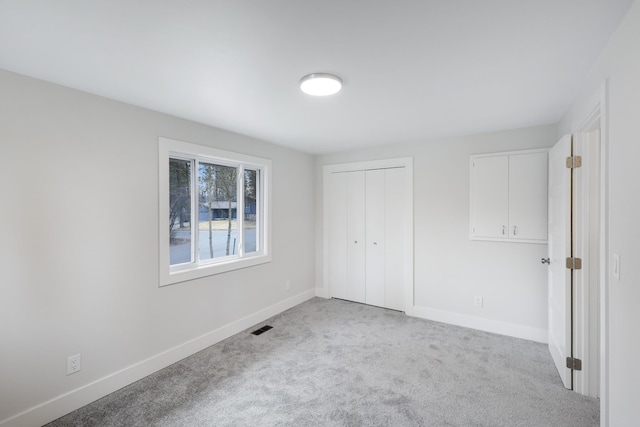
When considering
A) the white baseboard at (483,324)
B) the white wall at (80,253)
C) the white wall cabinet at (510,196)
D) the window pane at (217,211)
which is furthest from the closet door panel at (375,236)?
the white wall at (80,253)

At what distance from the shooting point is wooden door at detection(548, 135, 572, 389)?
225cm

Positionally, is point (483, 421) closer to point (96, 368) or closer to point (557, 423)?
point (557, 423)

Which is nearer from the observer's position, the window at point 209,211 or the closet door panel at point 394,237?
the window at point 209,211

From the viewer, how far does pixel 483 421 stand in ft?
6.34

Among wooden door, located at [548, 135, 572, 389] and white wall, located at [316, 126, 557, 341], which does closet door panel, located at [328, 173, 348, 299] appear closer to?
white wall, located at [316, 126, 557, 341]

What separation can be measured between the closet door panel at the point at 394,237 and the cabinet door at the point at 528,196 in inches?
49.0

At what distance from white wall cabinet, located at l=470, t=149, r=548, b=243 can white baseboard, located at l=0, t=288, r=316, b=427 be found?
3.00m

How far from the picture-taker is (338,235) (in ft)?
14.9

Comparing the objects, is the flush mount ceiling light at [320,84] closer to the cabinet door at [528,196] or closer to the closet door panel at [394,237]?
the closet door panel at [394,237]

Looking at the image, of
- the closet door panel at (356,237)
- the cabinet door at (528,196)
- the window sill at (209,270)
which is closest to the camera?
the window sill at (209,270)

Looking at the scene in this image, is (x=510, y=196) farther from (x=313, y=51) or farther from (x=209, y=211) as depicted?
(x=209, y=211)

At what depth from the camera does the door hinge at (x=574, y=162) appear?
7.22 feet

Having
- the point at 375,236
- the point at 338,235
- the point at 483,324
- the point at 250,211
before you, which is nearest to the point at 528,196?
the point at 483,324

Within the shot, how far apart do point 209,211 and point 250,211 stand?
0.64 meters
